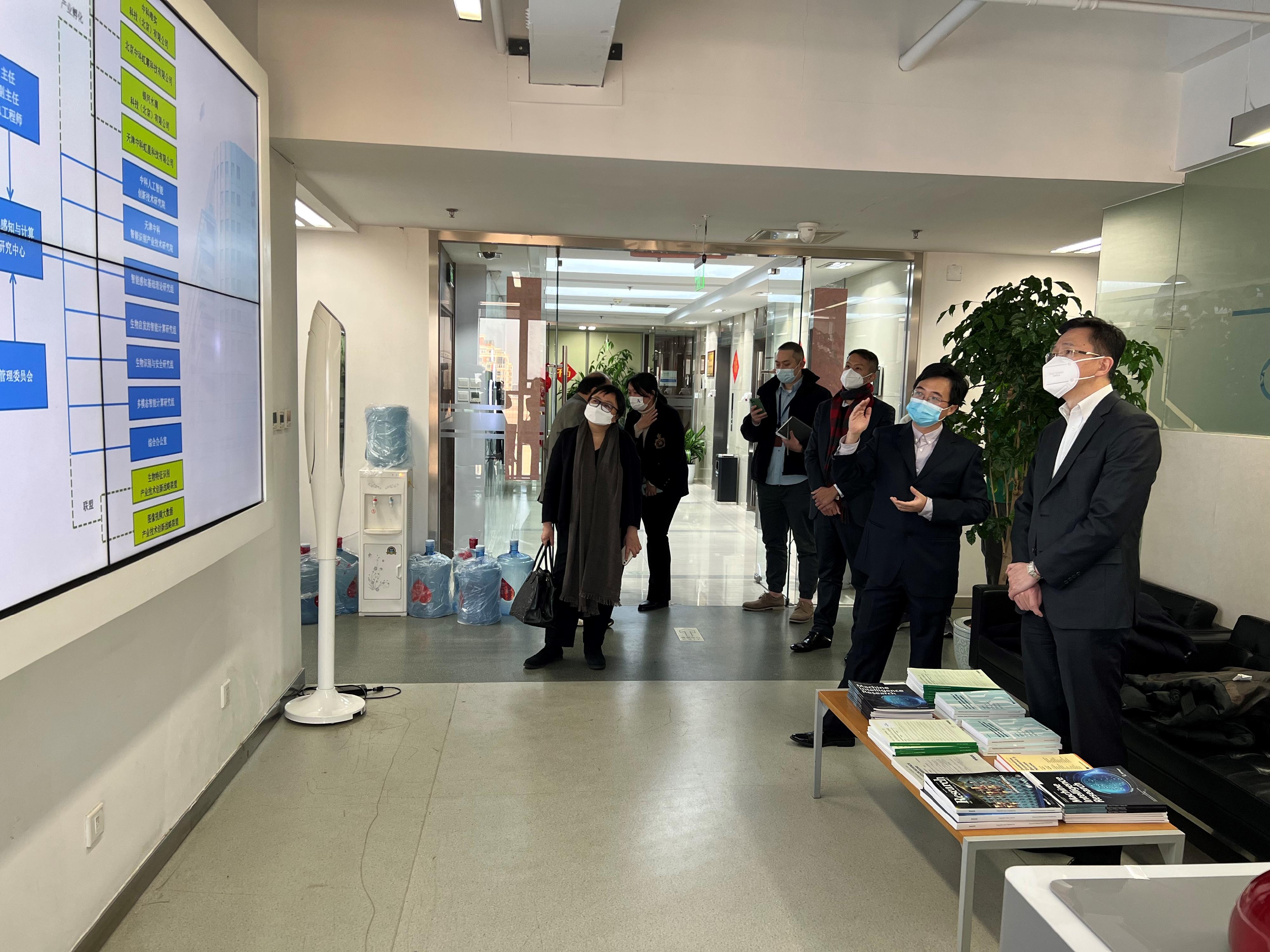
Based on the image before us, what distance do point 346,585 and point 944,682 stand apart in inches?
160

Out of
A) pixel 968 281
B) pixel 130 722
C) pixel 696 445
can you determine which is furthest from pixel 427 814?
pixel 696 445

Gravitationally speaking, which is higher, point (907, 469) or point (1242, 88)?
point (1242, 88)

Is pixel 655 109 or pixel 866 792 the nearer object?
pixel 866 792

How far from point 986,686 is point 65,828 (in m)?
2.81

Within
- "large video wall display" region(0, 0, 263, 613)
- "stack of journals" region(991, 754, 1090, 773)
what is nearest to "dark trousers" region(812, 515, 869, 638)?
"stack of journals" region(991, 754, 1090, 773)

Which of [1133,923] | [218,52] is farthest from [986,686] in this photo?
[218,52]

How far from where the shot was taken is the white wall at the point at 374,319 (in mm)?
6070

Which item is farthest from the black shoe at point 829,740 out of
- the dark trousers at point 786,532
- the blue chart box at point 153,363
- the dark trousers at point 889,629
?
the blue chart box at point 153,363

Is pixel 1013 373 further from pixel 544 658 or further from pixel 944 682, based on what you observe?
pixel 544 658

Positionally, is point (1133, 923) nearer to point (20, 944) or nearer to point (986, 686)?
point (986, 686)

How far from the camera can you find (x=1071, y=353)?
9.05ft

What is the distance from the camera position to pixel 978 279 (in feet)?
21.4

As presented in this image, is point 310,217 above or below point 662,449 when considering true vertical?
above

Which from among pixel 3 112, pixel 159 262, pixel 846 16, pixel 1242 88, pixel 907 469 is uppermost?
pixel 846 16
